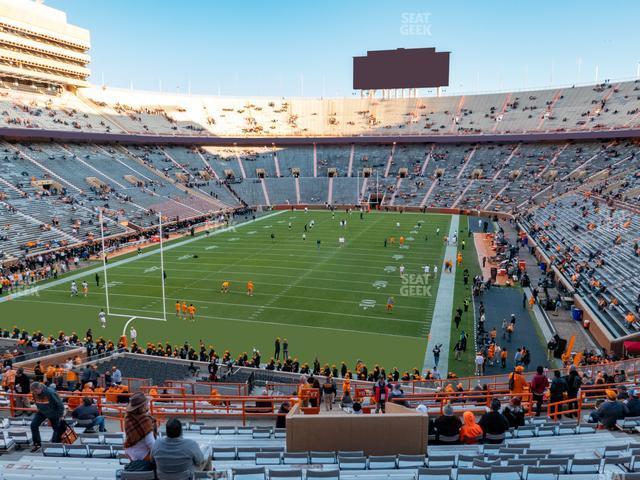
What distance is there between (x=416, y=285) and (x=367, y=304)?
4.25 meters

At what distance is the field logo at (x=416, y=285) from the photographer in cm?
2648

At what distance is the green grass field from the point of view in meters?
20.5

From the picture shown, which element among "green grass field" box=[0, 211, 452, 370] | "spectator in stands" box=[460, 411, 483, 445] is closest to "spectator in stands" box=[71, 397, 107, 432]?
"spectator in stands" box=[460, 411, 483, 445]

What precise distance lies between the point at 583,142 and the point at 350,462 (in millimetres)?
67602

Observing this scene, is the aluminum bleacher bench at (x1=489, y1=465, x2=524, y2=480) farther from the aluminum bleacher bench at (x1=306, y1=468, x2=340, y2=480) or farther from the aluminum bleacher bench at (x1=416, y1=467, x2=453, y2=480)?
the aluminum bleacher bench at (x1=306, y1=468, x2=340, y2=480)

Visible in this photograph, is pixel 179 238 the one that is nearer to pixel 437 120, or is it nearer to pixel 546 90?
pixel 437 120

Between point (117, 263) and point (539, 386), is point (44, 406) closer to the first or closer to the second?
point (539, 386)

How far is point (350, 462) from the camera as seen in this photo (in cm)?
609

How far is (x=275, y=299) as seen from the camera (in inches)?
1013

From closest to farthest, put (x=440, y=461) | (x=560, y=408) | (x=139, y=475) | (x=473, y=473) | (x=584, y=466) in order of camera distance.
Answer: (x=139, y=475) < (x=473, y=473) < (x=584, y=466) < (x=440, y=461) < (x=560, y=408)

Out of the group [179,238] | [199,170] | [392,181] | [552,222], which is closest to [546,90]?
[392,181]

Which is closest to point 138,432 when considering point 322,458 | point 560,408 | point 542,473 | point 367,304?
point 322,458

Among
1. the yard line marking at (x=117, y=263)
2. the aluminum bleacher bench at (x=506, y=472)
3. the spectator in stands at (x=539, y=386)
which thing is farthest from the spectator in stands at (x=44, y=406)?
the yard line marking at (x=117, y=263)

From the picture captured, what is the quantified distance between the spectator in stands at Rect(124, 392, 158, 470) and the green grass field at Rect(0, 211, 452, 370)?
14062 mm
